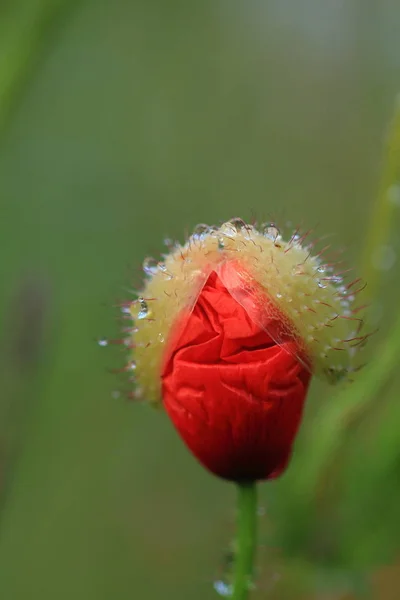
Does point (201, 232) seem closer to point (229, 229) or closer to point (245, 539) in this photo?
point (229, 229)

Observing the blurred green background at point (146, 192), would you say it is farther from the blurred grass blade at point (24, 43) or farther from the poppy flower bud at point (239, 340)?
the poppy flower bud at point (239, 340)

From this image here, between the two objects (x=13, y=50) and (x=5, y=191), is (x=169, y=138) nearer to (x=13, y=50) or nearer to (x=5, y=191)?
(x=5, y=191)

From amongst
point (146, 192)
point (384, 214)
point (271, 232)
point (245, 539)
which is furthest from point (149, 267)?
point (146, 192)

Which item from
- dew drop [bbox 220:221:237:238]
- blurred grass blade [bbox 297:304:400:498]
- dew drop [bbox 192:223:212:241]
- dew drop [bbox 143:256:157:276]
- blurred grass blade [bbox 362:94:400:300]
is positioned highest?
blurred grass blade [bbox 362:94:400:300]

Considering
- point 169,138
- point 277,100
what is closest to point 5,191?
point 169,138

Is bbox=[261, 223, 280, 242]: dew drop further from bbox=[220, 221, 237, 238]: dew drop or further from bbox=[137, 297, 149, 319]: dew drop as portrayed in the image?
bbox=[137, 297, 149, 319]: dew drop

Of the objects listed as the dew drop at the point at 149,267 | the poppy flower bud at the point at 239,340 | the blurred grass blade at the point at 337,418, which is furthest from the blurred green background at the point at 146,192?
the poppy flower bud at the point at 239,340

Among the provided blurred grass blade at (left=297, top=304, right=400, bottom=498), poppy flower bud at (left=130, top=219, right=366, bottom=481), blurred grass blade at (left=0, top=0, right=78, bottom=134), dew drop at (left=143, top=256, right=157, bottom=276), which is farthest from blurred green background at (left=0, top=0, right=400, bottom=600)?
poppy flower bud at (left=130, top=219, right=366, bottom=481)
